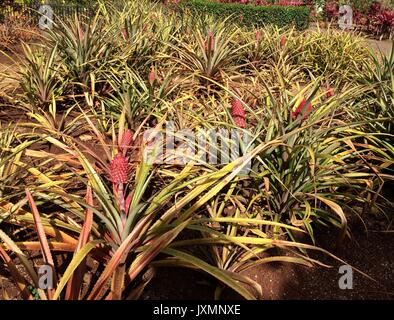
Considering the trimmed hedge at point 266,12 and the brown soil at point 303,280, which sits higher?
the trimmed hedge at point 266,12

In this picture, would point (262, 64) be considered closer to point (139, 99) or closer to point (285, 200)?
point (139, 99)

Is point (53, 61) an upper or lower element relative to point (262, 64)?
lower

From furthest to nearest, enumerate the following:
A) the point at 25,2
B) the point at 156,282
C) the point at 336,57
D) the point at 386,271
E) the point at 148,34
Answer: the point at 25,2 < the point at 336,57 < the point at 148,34 < the point at 386,271 < the point at 156,282

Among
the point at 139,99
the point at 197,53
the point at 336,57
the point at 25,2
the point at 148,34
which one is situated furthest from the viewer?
the point at 25,2

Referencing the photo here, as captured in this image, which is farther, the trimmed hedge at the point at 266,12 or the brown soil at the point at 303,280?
the trimmed hedge at the point at 266,12

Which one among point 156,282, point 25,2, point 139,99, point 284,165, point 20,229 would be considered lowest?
point 156,282

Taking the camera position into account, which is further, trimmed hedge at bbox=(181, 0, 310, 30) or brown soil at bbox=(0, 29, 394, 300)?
trimmed hedge at bbox=(181, 0, 310, 30)

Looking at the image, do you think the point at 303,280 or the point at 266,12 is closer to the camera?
the point at 303,280

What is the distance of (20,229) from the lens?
1569mm

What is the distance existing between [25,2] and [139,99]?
19.0ft

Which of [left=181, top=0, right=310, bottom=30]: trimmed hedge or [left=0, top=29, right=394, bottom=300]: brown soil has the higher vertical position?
[left=181, top=0, right=310, bottom=30]: trimmed hedge

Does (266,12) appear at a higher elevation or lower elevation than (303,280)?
higher
